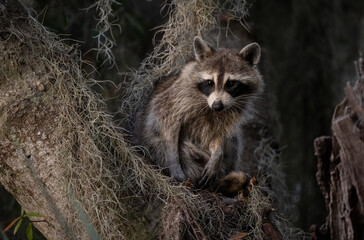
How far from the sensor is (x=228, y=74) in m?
4.76

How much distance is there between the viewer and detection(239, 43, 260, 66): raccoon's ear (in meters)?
4.86

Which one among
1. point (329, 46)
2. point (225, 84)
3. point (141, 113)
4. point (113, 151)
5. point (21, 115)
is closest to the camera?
point (21, 115)

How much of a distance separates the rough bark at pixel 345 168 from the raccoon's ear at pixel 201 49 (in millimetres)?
2026

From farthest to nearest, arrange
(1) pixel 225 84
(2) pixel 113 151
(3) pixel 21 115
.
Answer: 1. (1) pixel 225 84
2. (2) pixel 113 151
3. (3) pixel 21 115

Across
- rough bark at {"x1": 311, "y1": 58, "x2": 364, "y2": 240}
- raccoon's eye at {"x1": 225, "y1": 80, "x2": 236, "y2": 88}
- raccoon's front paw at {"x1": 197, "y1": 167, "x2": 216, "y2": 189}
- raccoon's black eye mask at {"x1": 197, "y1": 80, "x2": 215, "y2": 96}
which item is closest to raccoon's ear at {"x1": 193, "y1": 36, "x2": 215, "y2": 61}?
raccoon's black eye mask at {"x1": 197, "y1": 80, "x2": 215, "y2": 96}

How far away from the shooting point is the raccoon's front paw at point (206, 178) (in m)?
4.71

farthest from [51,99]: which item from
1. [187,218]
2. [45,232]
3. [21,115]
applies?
[187,218]

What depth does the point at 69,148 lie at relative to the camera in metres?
3.83

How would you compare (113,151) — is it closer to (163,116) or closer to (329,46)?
(163,116)

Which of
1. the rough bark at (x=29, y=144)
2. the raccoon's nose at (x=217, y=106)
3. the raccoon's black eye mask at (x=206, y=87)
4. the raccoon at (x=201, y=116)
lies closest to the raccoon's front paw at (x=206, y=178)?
the raccoon at (x=201, y=116)

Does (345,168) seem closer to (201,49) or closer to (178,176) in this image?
(178,176)

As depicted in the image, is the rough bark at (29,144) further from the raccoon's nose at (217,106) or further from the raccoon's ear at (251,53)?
the raccoon's ear at (251,53)

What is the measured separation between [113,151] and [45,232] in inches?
29.9

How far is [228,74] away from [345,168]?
6.29 feet
